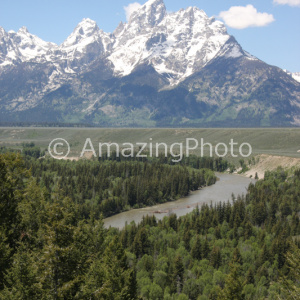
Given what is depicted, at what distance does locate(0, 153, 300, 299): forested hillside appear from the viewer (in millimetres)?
25672

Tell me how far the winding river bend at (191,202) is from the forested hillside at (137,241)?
474cm

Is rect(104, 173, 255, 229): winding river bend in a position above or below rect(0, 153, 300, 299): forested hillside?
below

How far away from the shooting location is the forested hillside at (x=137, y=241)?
84.2 feet

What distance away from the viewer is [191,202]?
13238 cm

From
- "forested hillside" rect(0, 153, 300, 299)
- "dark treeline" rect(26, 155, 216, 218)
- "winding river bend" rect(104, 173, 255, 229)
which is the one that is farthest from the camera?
"dark treeline" rect(26, 155, 216, 218)

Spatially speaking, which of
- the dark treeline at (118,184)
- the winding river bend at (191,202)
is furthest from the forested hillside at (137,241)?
the winding river bend at (191,202)

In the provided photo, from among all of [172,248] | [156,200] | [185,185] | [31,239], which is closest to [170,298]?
[172,248]

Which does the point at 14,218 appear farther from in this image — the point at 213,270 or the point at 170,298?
the point at 213,270

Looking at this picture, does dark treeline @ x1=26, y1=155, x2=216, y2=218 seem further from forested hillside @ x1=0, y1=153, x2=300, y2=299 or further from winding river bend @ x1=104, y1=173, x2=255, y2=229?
winding river bend @ x1=104, y1=173, x2=255, y2=229

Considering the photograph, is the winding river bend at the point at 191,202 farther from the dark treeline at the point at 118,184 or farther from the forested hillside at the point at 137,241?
the forested hillside at the point at 137,241

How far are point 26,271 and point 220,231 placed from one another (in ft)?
210

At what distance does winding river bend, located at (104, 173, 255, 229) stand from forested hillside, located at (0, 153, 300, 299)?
15.5ft

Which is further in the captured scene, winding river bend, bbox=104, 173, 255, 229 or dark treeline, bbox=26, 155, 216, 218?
dark treeline, bbox=26, 155, 216, 218

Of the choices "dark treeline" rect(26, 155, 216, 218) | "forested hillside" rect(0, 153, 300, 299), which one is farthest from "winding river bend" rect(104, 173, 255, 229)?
"forested hillside" rect(0, 153, 300, 299)
